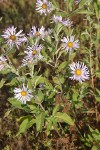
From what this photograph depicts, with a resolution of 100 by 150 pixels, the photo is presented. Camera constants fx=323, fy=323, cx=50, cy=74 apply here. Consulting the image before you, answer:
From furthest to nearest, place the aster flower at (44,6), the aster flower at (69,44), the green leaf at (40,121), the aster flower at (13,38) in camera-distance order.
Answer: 1. the aster flower at (44,6)
2. the aster flower at (69,44)
3. the aster flower at (13,38)
4. the green leaf at (40,121)

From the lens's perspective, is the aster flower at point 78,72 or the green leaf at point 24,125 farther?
the green leaf at point 24,125

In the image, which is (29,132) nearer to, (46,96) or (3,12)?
(46,96)

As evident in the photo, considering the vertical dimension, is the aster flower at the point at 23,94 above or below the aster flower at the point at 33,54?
below

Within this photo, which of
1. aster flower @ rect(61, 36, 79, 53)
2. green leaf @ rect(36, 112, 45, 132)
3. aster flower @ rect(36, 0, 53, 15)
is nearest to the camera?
green leaf @ rect(36, 112, 45, 132)

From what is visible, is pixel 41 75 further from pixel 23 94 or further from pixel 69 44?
pixel 69 44

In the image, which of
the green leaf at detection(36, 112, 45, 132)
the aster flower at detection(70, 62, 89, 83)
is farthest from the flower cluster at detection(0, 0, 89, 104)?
the green leaf at detection(36, 112, 45, 132)

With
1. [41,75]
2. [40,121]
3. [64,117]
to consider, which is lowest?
[40,121]

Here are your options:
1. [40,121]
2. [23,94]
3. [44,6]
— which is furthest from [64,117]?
[44,6]

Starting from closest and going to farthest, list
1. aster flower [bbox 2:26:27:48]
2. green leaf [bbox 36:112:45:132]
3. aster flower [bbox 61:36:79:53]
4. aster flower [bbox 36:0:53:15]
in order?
1. green leaf [bbox 36:112:45:132]
2. aster flower [bbox 2:26:27:48]
3. aster flower [bbox 61:36:79:53]
4. aster flower [bbox 36:0:53:15]

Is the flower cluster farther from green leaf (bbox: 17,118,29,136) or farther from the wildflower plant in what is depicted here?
green leaf (bbox: 17,118,29,136)

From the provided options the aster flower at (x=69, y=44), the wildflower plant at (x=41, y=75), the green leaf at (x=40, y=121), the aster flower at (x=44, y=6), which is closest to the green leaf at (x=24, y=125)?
the wildflower plant at (x=41, y=75)

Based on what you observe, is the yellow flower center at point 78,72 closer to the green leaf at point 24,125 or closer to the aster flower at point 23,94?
the aster flower at point 23,94
